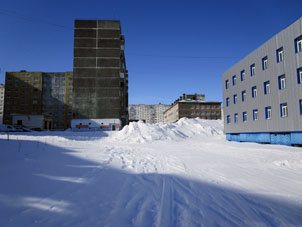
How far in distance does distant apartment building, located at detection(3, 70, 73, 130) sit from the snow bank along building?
64.5m

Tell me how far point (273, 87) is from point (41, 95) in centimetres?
7833

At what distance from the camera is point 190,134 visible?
31.0m

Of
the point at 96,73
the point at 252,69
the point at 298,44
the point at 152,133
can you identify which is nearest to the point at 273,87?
the point at 298,44

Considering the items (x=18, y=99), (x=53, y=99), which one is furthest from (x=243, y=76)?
(x=18, y=99)

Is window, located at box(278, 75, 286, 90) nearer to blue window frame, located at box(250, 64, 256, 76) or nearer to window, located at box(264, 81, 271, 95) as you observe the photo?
window, located at box(264, 81, 271, 95)

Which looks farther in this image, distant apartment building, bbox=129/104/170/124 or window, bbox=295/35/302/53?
distant apartment building, bbox=129/104/170/124

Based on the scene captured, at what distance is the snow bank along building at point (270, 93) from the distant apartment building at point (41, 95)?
6448 cm

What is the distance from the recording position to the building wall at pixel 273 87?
15.5 m

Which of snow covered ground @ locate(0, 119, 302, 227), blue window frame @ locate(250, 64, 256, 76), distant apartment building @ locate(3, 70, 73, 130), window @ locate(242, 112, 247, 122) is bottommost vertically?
snow covered ground @ locate(0, 119, 302, 227)

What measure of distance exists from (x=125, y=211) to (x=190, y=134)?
28.6 metres

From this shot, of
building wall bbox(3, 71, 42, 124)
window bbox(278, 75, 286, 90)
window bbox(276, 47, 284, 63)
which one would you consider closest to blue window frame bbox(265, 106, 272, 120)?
window bbox(278, 75, 286, 90)

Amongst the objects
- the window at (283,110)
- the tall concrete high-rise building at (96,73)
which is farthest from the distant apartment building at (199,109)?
the window at (283,110)

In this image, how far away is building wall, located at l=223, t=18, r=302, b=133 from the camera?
15.5m

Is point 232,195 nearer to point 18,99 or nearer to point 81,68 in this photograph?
point 81,68
